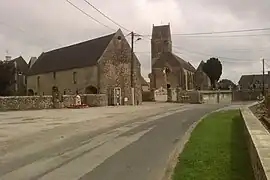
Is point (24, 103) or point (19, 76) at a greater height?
point (19, 76)

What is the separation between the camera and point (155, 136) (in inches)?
695

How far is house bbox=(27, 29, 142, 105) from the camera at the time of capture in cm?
5972

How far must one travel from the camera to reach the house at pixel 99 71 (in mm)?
59719

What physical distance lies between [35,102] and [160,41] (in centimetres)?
8288

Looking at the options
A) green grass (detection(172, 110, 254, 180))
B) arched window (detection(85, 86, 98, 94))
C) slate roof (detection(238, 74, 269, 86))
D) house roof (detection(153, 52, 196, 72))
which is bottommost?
green grass (detection(172, 110, 254, 180))

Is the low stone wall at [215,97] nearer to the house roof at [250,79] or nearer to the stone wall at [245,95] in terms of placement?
the stone wall at [245,95]

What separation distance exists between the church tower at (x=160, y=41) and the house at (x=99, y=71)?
53123 mm

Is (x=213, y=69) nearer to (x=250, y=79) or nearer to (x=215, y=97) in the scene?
(x=250, y=79)

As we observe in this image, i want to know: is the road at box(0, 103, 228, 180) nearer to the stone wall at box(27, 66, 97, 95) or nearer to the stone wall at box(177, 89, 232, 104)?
the stone wall at box(27, 66, 97, 95)

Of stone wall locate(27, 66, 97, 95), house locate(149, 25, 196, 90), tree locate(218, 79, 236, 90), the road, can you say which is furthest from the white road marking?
tree locate(218, 79, 236, 90)

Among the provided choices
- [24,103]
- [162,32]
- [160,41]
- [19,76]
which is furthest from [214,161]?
[162,32]

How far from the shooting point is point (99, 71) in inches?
2317

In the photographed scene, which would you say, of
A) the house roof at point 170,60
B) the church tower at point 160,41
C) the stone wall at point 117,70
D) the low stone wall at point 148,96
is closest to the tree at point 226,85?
the house roof at point 170,60

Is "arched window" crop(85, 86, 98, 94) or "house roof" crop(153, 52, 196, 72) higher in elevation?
"house roof" crop(153, 52, 196, 72)
